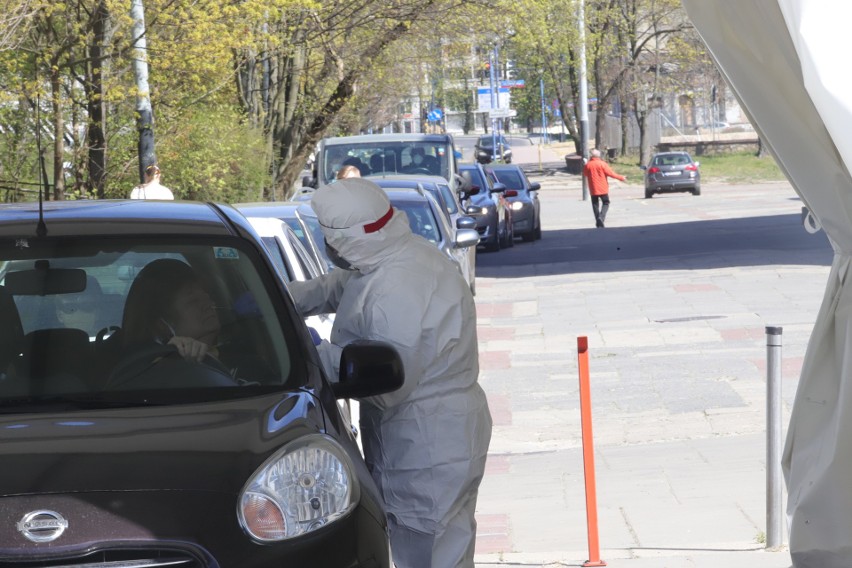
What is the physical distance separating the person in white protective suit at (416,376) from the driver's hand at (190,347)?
42 centimetres

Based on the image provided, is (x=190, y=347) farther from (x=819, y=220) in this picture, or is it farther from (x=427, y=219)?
(x=427, y=219)

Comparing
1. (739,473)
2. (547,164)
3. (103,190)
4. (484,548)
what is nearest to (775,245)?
(103,190)

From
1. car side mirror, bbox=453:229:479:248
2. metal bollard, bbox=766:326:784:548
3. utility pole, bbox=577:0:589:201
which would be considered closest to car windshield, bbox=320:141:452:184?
car side mirror, bbox=453:229:479:248

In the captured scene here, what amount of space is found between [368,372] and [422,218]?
10.3 metres

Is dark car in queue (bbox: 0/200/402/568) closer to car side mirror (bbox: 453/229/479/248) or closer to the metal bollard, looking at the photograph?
the metal bollard

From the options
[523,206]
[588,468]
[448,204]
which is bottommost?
[523,206]

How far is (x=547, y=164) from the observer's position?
228 ft

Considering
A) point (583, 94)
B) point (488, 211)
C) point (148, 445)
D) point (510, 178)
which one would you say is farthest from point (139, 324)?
point (583, 94)

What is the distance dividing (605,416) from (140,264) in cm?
559

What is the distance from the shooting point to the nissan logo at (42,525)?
9.96ft

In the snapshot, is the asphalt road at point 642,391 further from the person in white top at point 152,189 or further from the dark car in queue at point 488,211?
the person in white top at point 152,189

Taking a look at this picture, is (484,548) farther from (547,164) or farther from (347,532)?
(547,164)

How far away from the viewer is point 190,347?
4180 mm

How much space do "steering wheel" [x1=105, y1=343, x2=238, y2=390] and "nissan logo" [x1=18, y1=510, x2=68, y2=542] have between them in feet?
2.81
